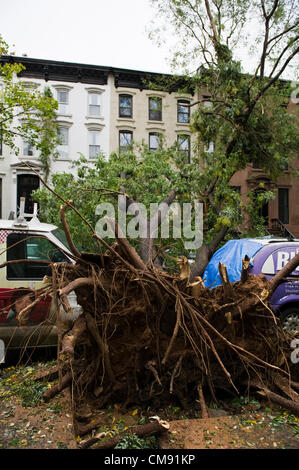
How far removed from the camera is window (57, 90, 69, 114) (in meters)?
22.1

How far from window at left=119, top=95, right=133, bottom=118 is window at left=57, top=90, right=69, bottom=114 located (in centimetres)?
341

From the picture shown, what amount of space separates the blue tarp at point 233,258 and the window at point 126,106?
17924 mm

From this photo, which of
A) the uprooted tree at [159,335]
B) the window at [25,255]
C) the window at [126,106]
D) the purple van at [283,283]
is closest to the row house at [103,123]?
the window at [126,106]

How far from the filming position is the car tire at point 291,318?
5.97 m

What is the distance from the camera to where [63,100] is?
22.3 meters

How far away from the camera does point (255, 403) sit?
4.01 meters

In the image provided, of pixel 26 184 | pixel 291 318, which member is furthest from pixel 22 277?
pixel 26 184

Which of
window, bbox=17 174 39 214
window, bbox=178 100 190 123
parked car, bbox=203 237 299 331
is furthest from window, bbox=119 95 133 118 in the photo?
parked car, bbox=203 237 299 331

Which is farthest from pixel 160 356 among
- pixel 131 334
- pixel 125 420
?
pixel 125 420

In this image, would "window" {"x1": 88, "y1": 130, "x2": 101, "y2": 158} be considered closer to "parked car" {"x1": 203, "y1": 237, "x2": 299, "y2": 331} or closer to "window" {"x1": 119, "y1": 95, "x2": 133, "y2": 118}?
"window" {"x1": 119, "y1": 95, "x2": 133, "y2": 118}

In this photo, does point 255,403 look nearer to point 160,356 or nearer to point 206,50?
point 160,356

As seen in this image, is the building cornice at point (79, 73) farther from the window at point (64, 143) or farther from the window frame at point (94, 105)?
the window at point (64, 143)

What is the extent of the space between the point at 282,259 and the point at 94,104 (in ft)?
64.3
